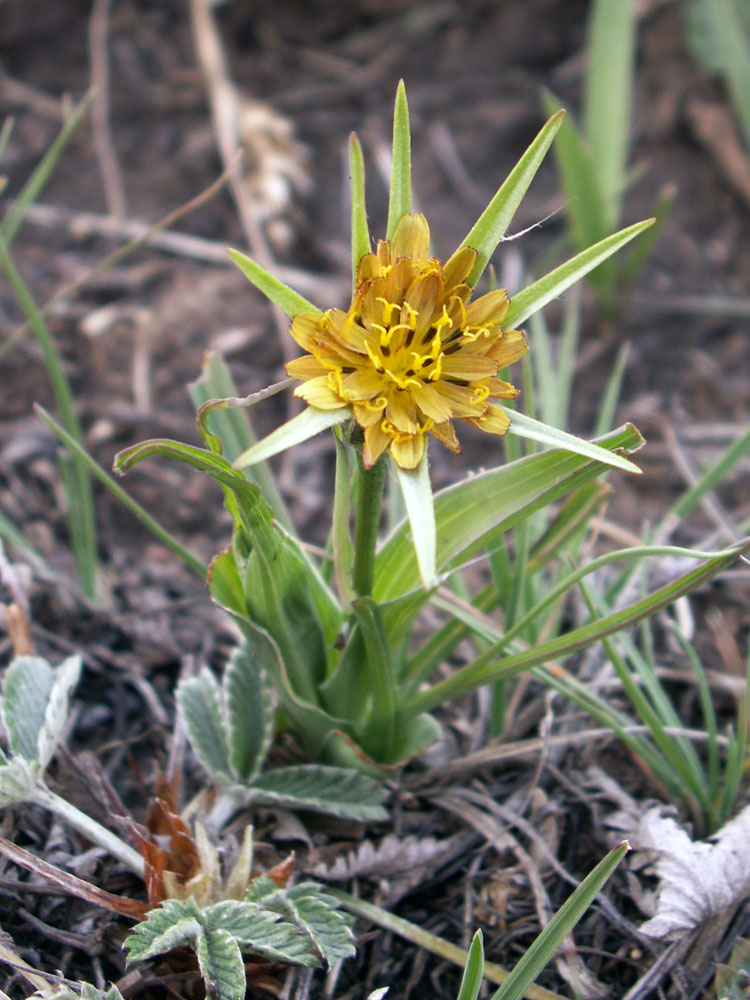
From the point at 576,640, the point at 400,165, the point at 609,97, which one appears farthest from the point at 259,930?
the point at 609,97

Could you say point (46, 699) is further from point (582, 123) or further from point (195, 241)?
point (582, 123)

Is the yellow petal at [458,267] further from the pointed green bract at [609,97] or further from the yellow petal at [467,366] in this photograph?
the pointed green bract at [609,97]

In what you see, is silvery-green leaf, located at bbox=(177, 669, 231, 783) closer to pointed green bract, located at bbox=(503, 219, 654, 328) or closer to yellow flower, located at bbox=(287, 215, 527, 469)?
yellow flower, located at bbox=(287, 215, 527, 469)

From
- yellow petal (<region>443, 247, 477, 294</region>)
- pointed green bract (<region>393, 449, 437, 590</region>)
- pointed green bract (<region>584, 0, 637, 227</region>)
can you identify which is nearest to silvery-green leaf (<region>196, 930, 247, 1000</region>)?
pointed green bract (<region>393, 449, 437, 590</region>)

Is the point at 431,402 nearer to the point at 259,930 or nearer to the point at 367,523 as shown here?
the point at 367,523

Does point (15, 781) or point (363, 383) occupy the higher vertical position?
point (363, 383)

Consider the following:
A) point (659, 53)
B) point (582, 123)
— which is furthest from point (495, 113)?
point (659, 53)
